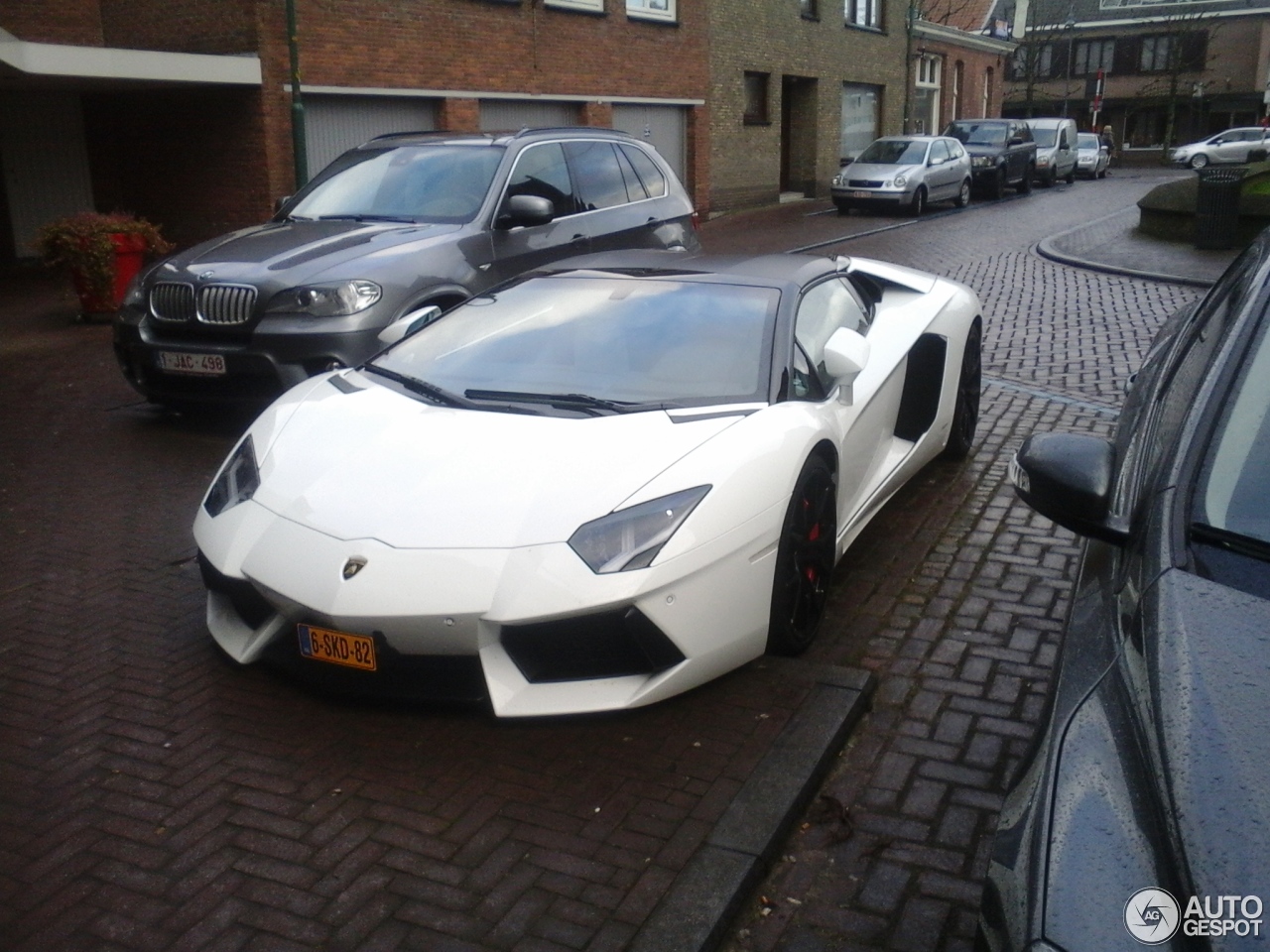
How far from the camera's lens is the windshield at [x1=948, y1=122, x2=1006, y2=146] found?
97.8ft

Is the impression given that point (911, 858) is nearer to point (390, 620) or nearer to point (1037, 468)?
point (1037, 468)

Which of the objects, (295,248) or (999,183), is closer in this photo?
(295,248)

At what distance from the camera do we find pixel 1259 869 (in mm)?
1697

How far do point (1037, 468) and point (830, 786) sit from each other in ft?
4.51

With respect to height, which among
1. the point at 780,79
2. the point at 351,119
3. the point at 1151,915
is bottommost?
the point at 1151,915

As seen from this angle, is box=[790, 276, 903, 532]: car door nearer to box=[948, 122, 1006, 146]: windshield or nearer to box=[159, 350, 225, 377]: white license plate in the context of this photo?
box=[159, 350, 225, 377]: white license plate

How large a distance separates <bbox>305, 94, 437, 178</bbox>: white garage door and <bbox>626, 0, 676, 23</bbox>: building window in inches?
236

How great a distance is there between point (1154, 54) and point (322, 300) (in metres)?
67.1

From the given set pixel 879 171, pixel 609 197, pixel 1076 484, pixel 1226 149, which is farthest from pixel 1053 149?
pixel 1076 484

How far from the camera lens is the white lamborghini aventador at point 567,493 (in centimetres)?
375

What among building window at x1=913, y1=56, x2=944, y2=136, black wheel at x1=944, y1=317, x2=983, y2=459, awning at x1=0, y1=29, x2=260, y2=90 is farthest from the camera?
building window at x1=913, y1=56, x2=944, y2=136

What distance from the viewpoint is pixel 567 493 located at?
3969 millimetres

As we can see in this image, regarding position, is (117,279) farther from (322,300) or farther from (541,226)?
(322,300)

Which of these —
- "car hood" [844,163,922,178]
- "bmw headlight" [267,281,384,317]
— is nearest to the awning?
"bmw headlight" [267,281,384,317]
